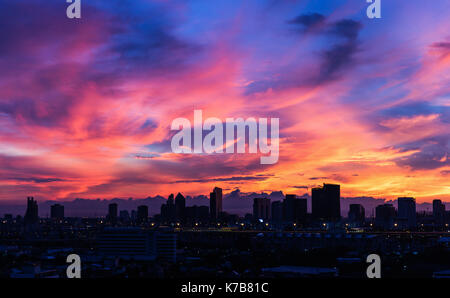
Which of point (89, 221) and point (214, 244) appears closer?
point (214, 244)

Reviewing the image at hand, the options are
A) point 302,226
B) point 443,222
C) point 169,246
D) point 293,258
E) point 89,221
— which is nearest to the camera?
point 293,258

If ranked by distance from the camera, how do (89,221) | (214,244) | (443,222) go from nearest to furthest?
(214,244) → (443,222) → (89,221)
